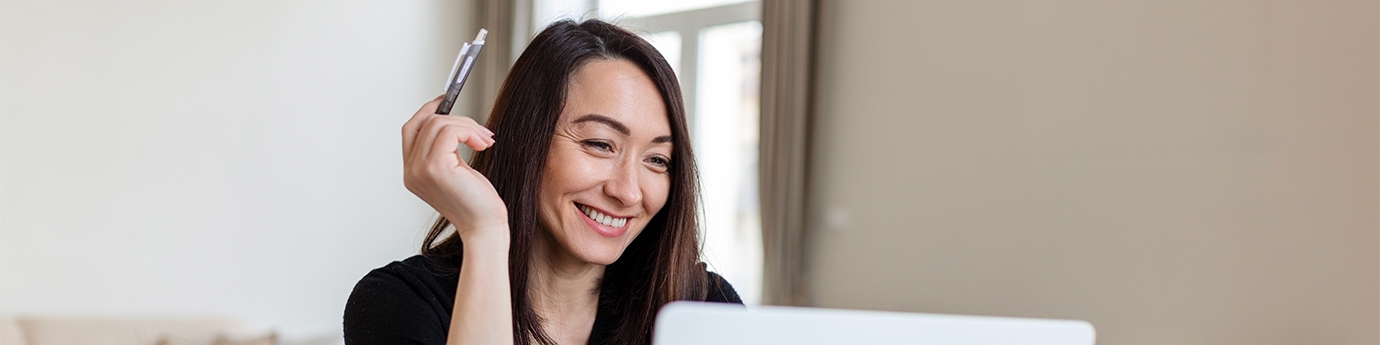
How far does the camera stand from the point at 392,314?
129 cm

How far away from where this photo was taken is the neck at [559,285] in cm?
146

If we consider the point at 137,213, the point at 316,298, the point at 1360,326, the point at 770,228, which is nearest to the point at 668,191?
the point at 1360,326

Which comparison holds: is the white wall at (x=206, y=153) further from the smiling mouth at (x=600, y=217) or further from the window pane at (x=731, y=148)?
the smiling mouth at (x=600, y=217)

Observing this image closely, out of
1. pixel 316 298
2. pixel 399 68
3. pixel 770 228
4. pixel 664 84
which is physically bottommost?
pixel 316 298

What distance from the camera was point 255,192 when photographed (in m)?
4.52

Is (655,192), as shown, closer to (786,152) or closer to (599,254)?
(599,254)

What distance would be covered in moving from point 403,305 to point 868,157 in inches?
116

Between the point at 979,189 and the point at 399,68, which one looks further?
the point at 399,68

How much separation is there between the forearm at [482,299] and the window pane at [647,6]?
347 cm

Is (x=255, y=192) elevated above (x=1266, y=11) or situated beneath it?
situated beneath

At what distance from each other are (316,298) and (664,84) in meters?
3.83

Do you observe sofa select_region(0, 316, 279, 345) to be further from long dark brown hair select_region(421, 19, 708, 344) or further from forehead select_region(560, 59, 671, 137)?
forehead select_region(560, 59, 671, 137)

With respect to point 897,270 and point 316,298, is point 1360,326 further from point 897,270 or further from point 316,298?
point 316,298

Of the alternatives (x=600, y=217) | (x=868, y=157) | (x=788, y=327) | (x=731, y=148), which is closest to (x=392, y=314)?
(x=600, y=217)
